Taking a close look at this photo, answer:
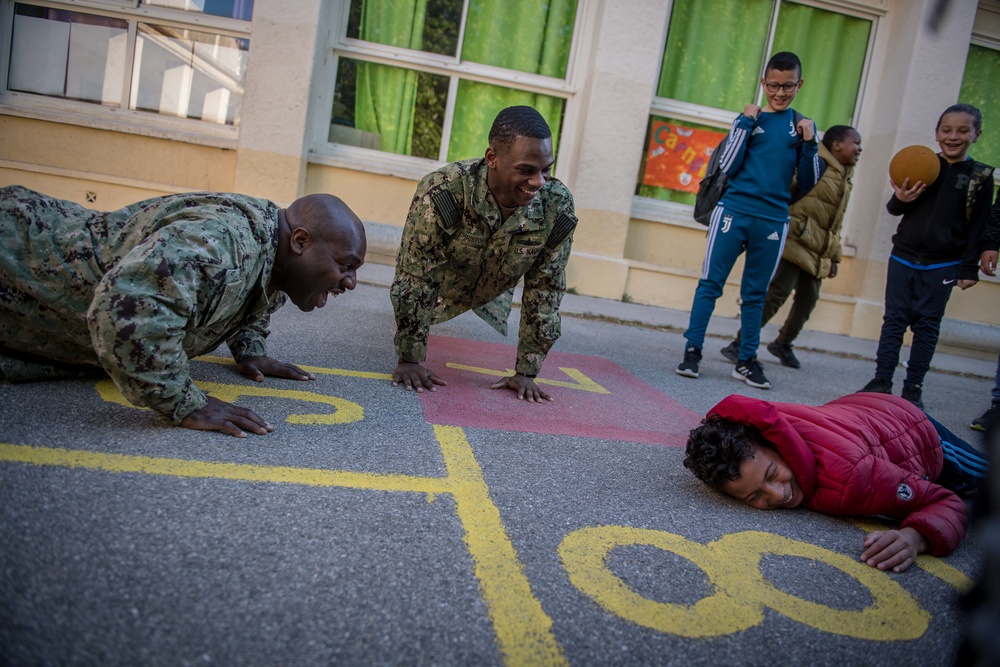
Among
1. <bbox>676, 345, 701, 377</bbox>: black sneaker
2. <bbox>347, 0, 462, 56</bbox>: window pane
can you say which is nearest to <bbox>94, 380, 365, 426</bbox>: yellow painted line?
<bbox>676, 345, 701, 377</bbox>: black sneaker

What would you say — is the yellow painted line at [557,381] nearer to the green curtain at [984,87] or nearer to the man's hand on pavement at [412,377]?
the man's hand on pavement at [412,377]

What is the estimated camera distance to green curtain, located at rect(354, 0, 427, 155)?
734 cm

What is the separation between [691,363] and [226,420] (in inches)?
Result: 127

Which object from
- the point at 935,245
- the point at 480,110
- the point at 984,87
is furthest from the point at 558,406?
the point at 984,87

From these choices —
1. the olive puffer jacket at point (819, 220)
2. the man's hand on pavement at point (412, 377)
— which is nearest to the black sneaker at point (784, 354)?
the olive puffer jacket at point (819, 220)

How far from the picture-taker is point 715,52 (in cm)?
786

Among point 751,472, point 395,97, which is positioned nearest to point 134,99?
point 395,97

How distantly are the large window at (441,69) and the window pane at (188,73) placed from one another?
107 cm

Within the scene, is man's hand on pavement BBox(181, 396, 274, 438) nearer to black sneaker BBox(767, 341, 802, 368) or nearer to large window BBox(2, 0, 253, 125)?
black sneaker BBox(767, 341, 802, 368)

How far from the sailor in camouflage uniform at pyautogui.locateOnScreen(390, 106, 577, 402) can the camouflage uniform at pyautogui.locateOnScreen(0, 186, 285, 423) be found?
0.80m

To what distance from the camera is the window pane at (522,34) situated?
7441 millimetres

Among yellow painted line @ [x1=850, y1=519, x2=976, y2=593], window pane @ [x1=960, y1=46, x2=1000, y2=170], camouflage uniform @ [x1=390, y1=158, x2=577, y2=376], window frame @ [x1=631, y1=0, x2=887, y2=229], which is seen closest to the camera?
yellow painted line @ [x1=850, y1=519, x2=976, y2=593]

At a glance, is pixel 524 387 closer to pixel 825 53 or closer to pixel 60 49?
pixel 825 53

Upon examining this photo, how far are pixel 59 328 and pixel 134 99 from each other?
5.92 metres
